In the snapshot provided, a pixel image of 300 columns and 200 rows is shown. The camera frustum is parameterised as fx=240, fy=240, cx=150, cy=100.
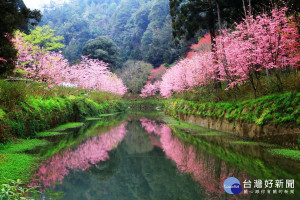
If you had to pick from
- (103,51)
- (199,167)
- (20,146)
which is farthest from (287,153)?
(103,51)

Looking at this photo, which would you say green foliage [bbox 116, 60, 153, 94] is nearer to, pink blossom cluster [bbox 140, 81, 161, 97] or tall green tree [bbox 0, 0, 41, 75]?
pink blossom cluster [bbox 140, 81, 161, 97]

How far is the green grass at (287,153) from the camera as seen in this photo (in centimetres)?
727

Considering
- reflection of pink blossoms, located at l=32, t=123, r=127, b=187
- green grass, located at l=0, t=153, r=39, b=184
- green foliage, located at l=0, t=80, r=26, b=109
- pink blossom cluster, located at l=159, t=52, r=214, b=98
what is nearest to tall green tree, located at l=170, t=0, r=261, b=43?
pink blossom cluster, located at l=159, t=52, r=214, b=98

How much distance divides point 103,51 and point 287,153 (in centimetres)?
5239

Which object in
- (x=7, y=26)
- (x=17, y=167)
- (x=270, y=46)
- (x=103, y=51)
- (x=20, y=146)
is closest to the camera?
(x=17, y=167)

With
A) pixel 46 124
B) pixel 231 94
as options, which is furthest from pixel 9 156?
pixel 231 94

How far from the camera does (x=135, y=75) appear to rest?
Answer: 5869 cm

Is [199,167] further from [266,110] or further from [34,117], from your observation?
[34,117]

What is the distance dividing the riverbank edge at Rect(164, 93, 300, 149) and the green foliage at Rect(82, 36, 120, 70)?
4462 centimetres

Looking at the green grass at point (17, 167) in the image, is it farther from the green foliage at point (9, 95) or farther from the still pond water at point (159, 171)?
the green foliage at point (9, 95)

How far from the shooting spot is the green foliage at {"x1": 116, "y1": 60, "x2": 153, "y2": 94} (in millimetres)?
56406

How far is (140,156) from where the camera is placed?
9.15 meters

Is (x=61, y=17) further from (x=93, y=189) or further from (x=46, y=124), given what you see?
(x=93, y=189)

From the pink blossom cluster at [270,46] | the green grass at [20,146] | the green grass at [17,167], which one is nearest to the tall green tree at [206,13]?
the pink blossom cluster at [270,46]
